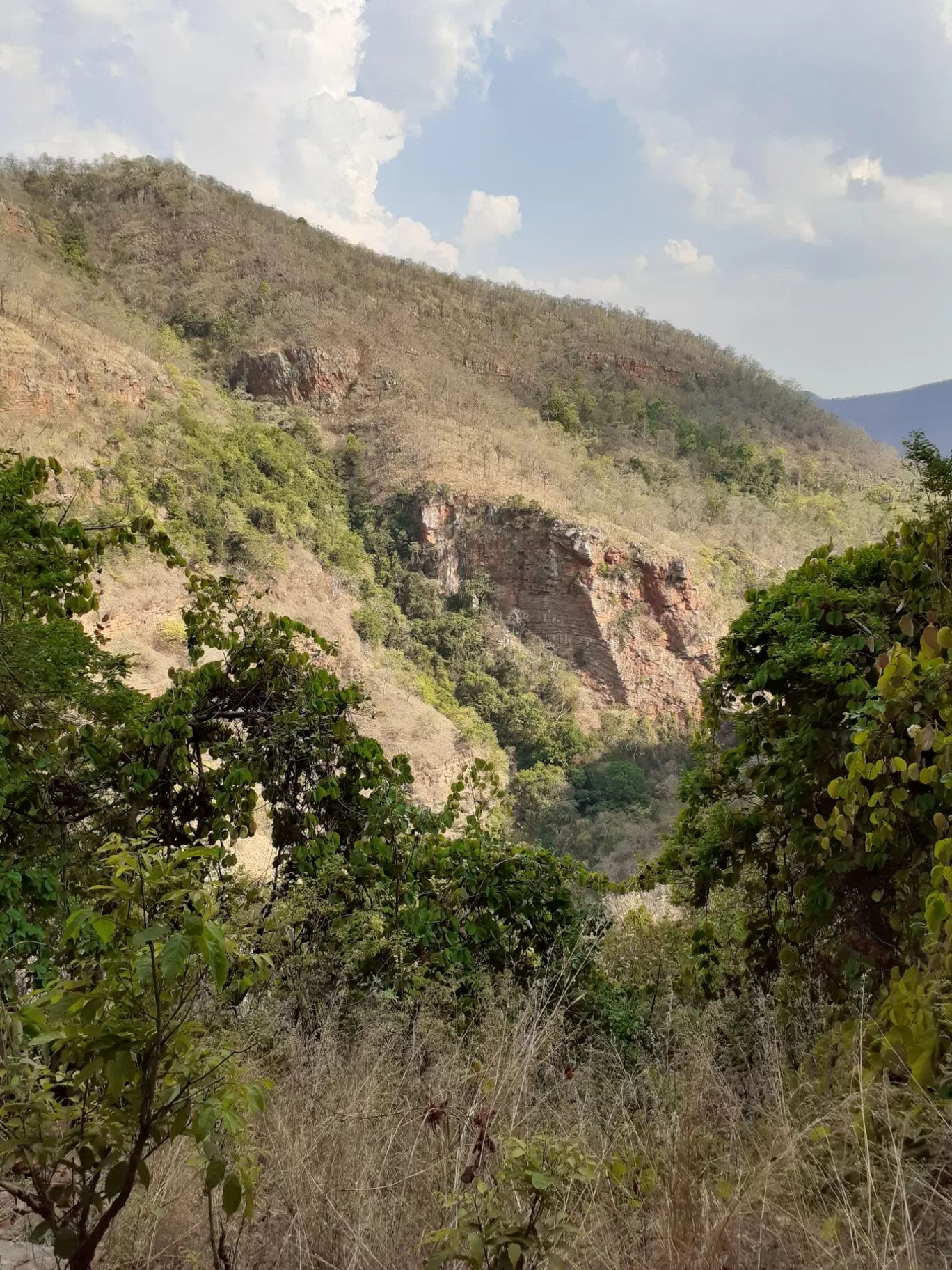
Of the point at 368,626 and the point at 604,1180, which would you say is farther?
the point at 368,626

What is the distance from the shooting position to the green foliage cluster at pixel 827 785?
2184 mm

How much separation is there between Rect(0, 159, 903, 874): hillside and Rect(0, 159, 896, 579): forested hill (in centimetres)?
21

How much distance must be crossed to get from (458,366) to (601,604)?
86.7 feet

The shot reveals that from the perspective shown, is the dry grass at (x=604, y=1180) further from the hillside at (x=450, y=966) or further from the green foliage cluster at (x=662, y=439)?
the green foliage cluster at (x=662, y=439)

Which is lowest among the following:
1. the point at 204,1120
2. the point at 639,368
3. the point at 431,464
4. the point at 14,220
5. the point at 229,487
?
the point at 204,1120

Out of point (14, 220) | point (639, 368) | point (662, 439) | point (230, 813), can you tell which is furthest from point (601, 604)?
point (14, 220)

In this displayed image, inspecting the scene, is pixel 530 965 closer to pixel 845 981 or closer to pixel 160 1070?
pixel 845 981

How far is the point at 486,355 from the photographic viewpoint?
5397 cm

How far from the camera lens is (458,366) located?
171 feet

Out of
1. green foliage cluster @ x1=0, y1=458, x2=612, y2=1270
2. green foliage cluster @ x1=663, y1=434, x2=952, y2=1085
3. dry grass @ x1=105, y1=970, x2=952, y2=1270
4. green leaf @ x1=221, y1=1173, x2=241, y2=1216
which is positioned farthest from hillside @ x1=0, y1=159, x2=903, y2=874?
green leaf @ x1=221, y1=1173, x2=241, y2=1216

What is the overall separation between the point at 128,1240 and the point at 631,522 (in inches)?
1510

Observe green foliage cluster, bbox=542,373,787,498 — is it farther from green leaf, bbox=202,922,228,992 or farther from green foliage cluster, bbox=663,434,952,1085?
green leaf, bbox=202,922,228,992

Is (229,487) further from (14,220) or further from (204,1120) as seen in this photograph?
(204,1120)

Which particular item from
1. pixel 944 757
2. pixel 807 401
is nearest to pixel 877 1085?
pixel 944 757
